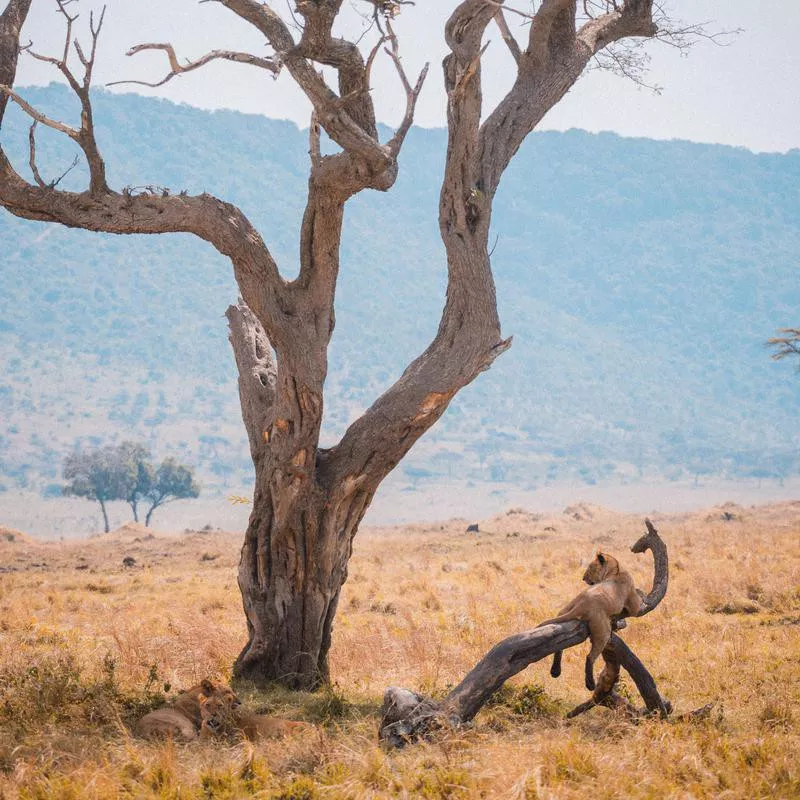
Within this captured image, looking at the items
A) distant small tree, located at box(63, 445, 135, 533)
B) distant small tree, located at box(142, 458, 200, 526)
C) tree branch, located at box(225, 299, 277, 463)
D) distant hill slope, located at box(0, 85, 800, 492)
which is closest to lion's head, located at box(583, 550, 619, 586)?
tree branch, located at box(225, 299, 277, 463)

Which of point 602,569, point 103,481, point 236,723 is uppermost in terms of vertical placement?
point 602,569

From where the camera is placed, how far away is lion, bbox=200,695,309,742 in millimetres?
6156

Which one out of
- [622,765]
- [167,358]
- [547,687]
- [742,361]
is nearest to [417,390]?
[547,687]

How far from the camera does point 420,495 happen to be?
110875 millimetres

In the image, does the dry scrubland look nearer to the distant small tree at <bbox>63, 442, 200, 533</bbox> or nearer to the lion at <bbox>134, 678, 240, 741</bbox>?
the lion at <bbox>134, 678, 240, 741</bbox>

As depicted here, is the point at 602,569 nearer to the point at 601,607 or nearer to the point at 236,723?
the point at 601,607

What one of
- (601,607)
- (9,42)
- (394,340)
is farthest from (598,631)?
(394,340)

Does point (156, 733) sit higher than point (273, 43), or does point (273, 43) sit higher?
point (273, 43)

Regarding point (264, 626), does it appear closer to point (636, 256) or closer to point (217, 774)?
point (217, 774)

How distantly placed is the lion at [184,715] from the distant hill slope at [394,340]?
349 feet

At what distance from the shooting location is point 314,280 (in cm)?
764

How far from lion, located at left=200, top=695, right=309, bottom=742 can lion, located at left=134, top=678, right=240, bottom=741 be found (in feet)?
0.14

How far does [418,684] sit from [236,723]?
1.98m

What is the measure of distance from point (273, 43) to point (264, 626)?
4529 mm
